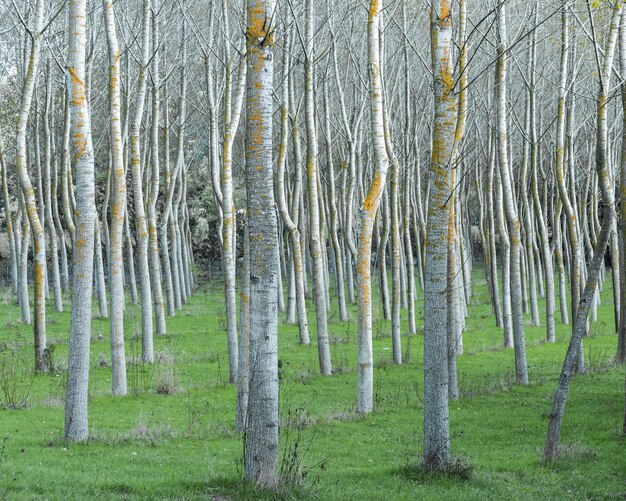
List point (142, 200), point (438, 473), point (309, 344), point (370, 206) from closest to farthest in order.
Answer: point (438, 473), point (370, 206), point (142, 200), point (309, 344)

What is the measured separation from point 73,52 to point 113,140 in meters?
4.08

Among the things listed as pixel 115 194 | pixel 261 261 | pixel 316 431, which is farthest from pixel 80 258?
pixel 316 431

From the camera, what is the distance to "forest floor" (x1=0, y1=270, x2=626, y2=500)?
317 inches

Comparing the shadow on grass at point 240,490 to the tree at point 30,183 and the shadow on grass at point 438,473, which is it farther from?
the tree at point 30,183

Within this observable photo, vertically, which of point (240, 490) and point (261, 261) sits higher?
point (261, 261)

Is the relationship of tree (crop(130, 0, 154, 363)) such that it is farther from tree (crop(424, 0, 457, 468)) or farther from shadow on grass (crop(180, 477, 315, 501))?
shadow on grass (crop(180, 477, 315, 501))

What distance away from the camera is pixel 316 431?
39.9 feet

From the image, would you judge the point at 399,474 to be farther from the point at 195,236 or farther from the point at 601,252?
the point at 195,236

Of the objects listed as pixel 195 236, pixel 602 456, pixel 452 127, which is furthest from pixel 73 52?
pixel 195 236

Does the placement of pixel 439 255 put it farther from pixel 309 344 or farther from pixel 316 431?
pixel 309 344

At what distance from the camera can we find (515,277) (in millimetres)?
16734

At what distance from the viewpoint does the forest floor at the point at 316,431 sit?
26.4 feet

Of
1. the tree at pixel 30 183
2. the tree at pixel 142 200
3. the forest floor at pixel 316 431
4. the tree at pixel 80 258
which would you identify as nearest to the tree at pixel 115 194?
the forest floor at pixel 316 431

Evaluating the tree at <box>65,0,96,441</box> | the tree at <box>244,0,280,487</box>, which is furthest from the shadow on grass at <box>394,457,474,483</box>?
the tree at <box>65,0,96,441</box>
